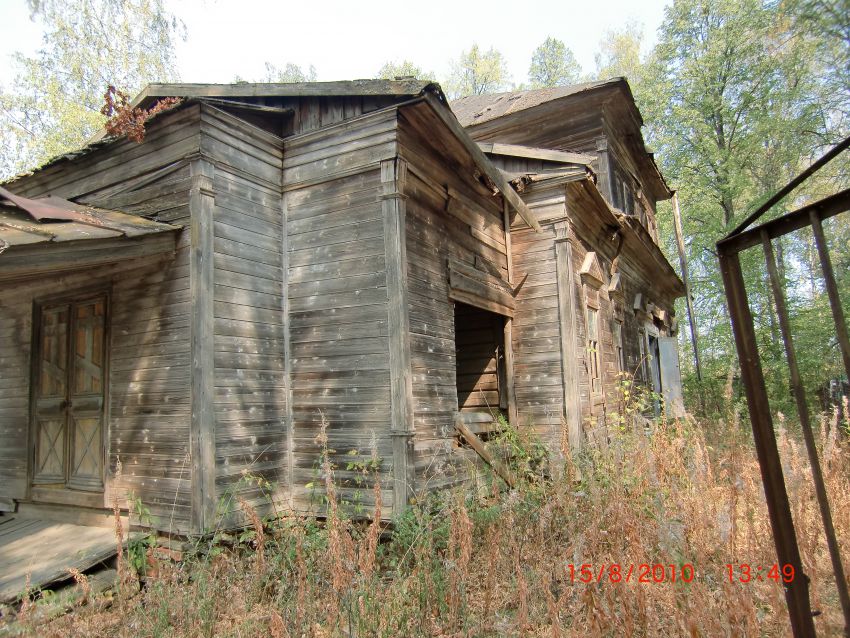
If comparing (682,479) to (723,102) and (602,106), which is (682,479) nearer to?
(602,106)

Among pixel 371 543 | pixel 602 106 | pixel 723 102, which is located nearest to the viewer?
pixel 371 543

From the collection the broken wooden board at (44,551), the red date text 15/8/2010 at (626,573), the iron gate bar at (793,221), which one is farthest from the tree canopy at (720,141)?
the broken wooden board at (44,551)

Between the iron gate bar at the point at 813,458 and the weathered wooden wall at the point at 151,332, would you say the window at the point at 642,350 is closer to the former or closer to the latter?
the weathered wooden wall at the point at 151,332

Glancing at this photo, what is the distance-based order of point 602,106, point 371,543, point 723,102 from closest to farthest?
point 371,543, point 602,106, point 723,102

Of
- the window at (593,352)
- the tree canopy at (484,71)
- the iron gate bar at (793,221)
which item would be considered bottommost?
the iron gate bar at (793,221)

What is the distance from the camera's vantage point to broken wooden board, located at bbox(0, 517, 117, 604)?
177 inches

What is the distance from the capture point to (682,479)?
4223mm

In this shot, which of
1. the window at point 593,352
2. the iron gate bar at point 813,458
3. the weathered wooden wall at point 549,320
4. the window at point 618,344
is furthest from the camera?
the window at point 618,344

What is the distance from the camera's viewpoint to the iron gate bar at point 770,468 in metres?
1.98

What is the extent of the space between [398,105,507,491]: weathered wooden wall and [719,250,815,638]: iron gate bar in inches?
132

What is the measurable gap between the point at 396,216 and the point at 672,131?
18.0 metres

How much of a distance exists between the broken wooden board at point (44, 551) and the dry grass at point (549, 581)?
0.66 meters

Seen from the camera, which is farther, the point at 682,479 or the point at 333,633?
the point at 682,479

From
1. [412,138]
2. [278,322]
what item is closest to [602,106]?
[412,138]
